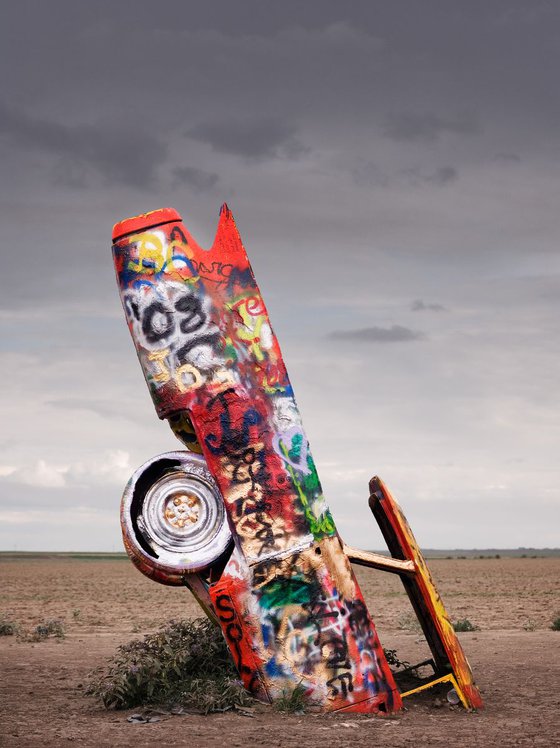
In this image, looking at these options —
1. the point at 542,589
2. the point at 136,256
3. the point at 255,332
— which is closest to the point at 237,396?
the point at 255,332

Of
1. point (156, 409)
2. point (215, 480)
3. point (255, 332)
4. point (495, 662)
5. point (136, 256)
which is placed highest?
point (136, 256)

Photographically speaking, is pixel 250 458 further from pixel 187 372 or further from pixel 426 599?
pixel 426 599

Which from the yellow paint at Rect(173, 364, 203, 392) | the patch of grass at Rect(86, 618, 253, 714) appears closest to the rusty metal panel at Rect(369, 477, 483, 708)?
the patch of grass at Rect(86, 618, 253, 714)

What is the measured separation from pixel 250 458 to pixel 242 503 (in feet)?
1.58

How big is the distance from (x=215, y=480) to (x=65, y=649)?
27.3 ft

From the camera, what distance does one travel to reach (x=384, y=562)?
32.3 ft

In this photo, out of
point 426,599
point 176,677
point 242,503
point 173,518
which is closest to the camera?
point 242,503

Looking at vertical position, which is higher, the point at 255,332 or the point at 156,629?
the point at 255,332

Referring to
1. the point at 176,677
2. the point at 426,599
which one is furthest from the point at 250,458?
the point at 176,677

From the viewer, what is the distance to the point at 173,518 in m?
9.97

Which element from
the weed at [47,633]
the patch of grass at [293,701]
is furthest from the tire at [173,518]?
the weed at [47,633]

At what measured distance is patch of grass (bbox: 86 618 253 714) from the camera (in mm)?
9820

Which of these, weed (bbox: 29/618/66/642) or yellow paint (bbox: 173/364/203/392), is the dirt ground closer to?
weed (bbox: 29/618/66/642)

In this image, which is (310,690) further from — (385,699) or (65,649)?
(65,649)
